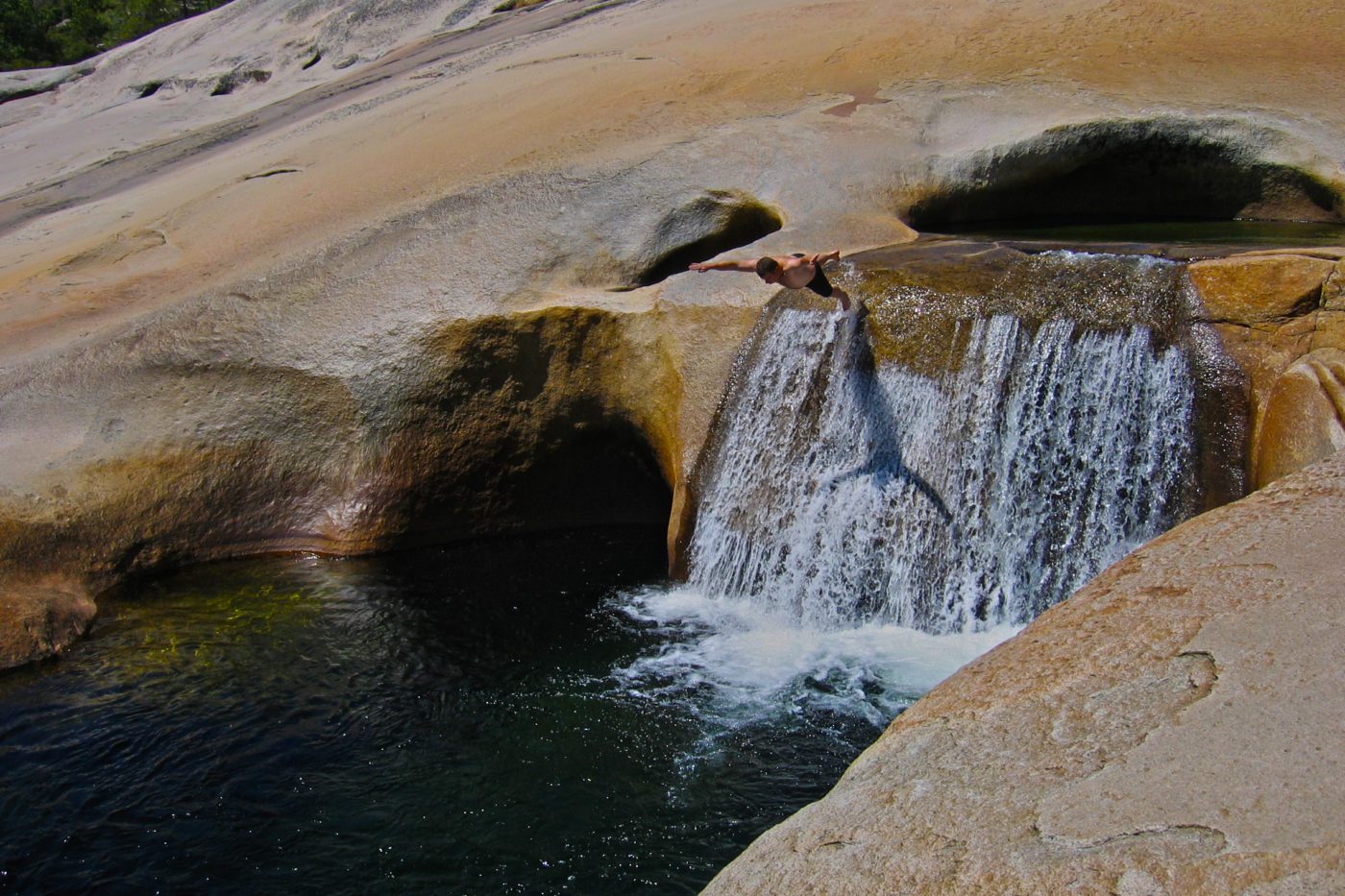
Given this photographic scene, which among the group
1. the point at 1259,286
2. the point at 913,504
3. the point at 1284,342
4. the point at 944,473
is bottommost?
the point at 913,504

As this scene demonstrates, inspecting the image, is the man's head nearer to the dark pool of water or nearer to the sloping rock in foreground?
the dark pool of water

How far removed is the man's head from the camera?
237 inches

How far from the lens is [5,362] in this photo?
820 cm

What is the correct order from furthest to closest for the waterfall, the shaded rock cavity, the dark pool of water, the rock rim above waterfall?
1. the shaded rock cavity
2. the rock rim above waterfall
3. the waterfall
4. the dark pool of water

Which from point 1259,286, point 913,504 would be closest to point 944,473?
point 913,504

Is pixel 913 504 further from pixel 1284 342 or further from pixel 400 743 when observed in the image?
pixel 400 743

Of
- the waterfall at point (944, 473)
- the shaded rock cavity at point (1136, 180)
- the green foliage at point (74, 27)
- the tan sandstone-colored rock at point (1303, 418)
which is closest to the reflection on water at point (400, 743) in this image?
the waterfall at point (944, 473)

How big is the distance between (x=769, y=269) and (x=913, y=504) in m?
1.76

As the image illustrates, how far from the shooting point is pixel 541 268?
27.2 feet

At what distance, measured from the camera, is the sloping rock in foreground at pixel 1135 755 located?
2.75 meters

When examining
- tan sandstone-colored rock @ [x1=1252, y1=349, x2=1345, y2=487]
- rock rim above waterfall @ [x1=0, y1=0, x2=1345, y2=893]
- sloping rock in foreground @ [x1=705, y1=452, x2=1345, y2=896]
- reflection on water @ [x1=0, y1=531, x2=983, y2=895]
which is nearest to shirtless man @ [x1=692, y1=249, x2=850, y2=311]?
rock rim above waterfall @ [x1=0, y1=0, x2=1345, y2=893]

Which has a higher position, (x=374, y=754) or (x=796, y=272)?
(x=796, y=272)

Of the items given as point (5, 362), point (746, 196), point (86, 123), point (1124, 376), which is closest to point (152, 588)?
point (5, 362)

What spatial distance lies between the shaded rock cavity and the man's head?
2.97m
